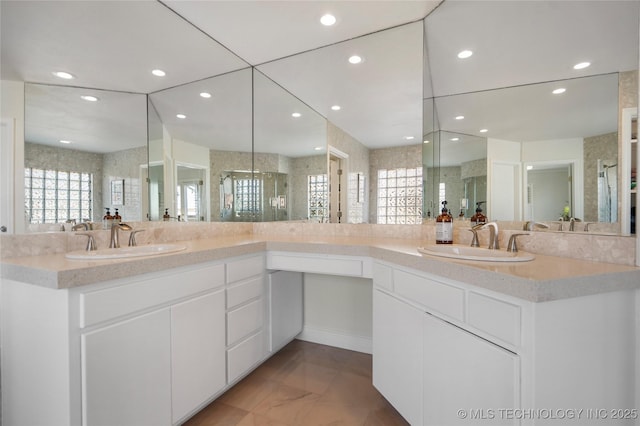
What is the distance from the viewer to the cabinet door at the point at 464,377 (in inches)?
37.8

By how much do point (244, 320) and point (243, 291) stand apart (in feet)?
0.61

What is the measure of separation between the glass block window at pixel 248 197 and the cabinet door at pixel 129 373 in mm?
1471

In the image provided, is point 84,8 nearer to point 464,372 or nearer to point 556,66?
point 556,66

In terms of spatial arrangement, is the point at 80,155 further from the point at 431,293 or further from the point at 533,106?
the point at 533,106

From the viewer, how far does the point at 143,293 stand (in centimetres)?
124

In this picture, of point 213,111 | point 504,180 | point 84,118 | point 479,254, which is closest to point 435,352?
point 479,254

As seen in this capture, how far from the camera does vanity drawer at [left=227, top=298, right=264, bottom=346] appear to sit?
173 centimetres

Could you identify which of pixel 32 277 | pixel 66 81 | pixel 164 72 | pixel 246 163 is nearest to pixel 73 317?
pixel 32 277

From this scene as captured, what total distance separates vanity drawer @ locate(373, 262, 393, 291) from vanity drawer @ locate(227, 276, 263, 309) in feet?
2.60

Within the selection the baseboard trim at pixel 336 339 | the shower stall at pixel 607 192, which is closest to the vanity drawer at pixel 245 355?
the baseboard trim at pixel 336 339

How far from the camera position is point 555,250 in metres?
1.33

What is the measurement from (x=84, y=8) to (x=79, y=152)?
80 centimetres

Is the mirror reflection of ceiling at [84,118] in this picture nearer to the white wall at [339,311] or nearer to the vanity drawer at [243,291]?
the vanity drawer at [243,291]

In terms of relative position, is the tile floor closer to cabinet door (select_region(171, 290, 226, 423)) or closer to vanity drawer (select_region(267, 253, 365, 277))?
cabinet door (select_region(171, 290, 226, 423))
